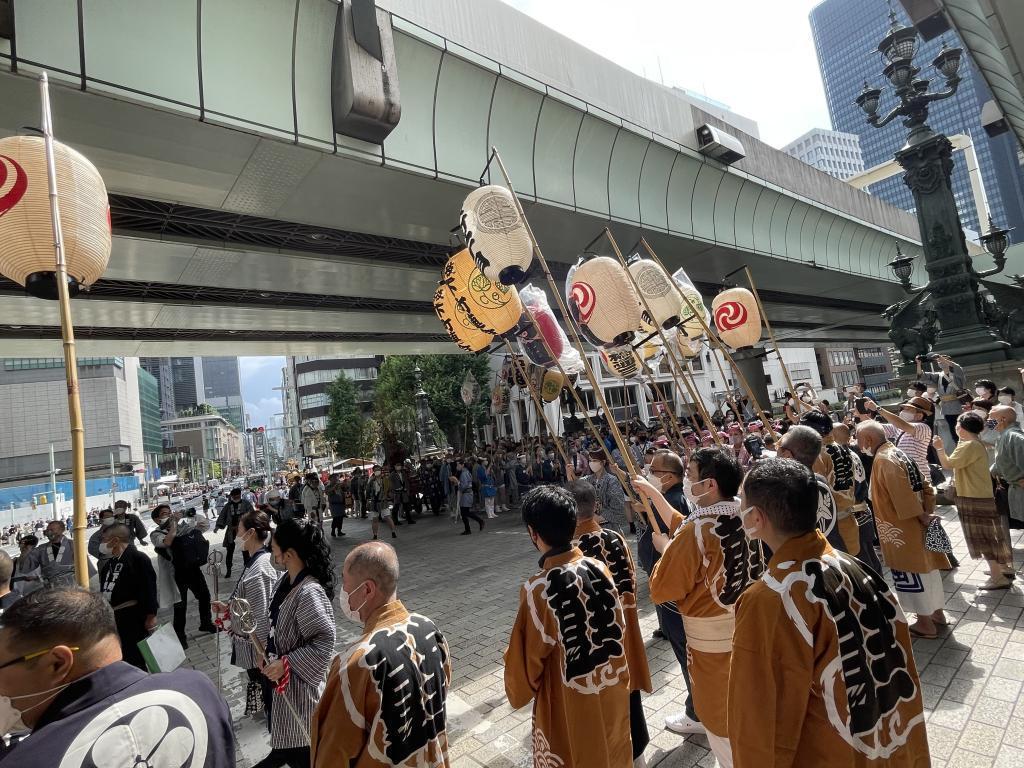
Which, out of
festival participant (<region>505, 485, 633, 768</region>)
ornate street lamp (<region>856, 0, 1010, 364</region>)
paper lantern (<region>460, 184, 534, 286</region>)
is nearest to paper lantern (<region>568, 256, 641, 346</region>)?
paper lantern (<region>460, 184, 534, 286</region>)

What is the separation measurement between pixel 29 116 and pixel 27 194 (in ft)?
14.9

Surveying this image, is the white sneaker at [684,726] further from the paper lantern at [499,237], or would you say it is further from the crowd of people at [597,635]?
the paper lantern at [499,237]

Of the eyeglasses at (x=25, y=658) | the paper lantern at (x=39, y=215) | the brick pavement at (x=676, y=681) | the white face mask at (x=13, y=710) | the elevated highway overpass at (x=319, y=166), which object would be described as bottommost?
the brick pavement at (x=676, y=681)

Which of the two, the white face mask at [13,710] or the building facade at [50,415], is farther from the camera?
the building facade at [50,415]

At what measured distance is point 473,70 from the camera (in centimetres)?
922

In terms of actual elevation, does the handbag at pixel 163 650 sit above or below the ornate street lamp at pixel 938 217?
below

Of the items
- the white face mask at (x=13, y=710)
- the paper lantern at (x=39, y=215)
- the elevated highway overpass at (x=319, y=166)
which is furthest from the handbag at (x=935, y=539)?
the elevated highway overpass at (x=319, y=166)

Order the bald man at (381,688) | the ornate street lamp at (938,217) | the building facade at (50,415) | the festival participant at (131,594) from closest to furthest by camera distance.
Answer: the bald man at (381,688), the festival participant at (131,594), the ornate street lamp at (938,217), the building facade at (50,415)

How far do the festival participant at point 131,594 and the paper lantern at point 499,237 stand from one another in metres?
4.53

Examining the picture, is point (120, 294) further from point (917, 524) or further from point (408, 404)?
point (408, 404)

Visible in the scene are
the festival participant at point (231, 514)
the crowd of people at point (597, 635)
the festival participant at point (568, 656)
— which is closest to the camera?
the crowd of people at point (597, 635)

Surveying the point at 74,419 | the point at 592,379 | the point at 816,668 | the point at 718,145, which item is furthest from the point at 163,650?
the point at 718,145

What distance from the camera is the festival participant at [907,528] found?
14.8 feet

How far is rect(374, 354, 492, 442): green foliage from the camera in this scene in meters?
34.1
